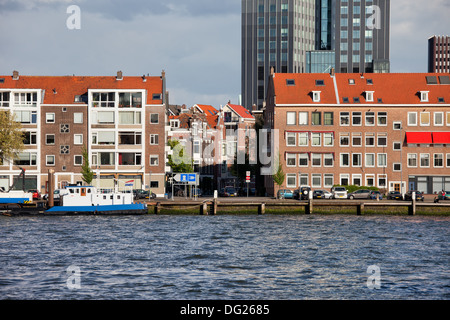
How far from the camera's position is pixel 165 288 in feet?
99.7

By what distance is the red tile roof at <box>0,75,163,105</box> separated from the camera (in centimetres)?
10412

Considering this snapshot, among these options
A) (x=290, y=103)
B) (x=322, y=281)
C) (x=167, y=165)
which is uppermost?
(x=290, y=103)

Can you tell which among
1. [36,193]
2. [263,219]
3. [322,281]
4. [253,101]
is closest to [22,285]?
[322,281]

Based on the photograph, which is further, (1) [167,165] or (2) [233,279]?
(1) [167,165]

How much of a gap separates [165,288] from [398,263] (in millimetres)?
15644

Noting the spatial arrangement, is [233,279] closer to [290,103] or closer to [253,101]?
[290,103]

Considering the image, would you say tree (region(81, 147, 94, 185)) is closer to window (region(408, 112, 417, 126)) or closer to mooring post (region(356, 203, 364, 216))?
mooring post (region(356, 203, 364, 216))

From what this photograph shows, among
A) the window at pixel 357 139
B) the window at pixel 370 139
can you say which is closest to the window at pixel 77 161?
the window at pixel 357 139

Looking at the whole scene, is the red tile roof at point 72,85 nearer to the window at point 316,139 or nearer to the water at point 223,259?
the window at point 316,139

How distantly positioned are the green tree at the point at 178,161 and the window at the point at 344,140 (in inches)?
966

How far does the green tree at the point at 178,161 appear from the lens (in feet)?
357

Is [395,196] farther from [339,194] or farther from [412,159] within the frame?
[412,159]
